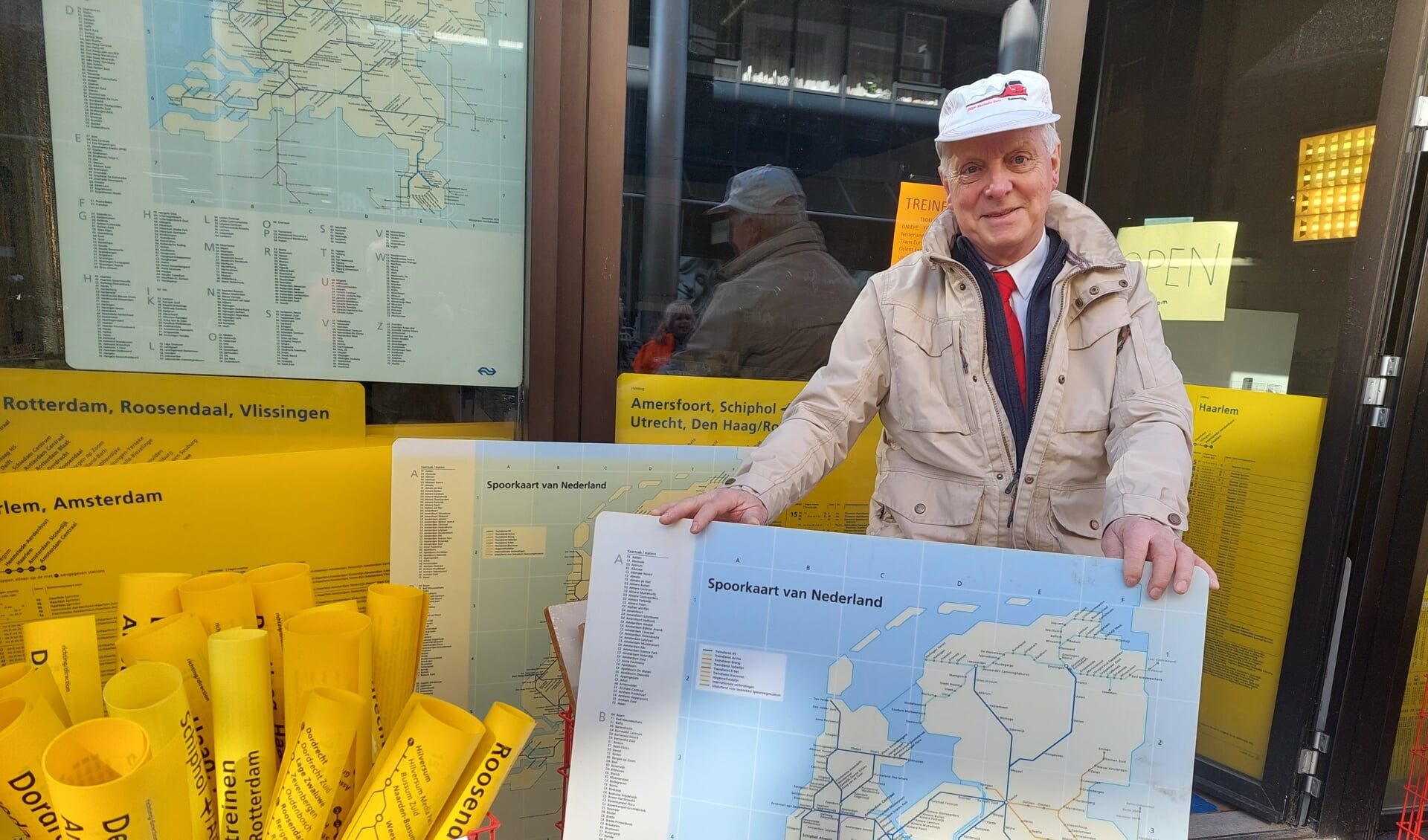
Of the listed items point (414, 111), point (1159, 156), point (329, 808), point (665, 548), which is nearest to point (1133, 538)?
point (665, 548)

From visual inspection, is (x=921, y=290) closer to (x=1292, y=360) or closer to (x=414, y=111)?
(x=414, y=111)

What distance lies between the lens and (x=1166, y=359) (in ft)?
5.32

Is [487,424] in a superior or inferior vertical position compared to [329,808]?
superior

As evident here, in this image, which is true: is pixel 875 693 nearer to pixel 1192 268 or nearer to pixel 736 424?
pixel 736 424

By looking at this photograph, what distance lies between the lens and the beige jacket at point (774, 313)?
2.24 metres

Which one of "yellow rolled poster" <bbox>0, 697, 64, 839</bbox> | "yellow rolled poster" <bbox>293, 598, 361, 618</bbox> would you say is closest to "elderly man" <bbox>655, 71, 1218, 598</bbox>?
"yellow rolled poster" <bbox>293, 598, 361, 618</bbox>

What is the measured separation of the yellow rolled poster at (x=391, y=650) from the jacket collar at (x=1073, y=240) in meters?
1.23

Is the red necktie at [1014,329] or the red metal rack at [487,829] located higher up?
the red necktie at [1014,329]

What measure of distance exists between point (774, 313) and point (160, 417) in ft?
5.07

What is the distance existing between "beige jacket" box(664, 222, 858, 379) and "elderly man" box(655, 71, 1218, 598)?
539 mm

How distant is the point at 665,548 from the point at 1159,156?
3.03 metres

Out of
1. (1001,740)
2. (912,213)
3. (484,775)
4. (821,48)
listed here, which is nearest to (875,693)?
(1001,740)

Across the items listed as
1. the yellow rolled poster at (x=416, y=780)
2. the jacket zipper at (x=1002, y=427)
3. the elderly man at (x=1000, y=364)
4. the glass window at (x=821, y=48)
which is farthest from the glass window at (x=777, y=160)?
the yellow rolled poster at (x=416, y=780)

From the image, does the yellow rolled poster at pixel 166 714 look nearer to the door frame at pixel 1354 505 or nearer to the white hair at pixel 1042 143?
the white hair at pixel 1042 143
